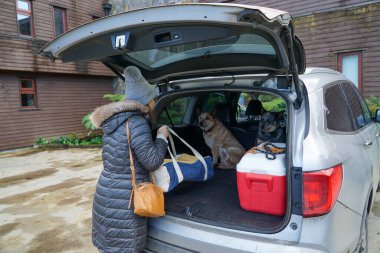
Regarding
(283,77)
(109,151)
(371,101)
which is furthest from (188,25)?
(371,101)

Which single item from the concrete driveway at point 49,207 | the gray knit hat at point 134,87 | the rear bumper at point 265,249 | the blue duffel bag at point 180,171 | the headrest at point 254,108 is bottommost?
the concrete driveway at point 49,207

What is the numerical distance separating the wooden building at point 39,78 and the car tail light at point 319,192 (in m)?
12.7

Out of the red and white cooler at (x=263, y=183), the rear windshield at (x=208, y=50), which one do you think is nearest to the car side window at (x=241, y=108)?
the rear windshield at (x=208, y=50)

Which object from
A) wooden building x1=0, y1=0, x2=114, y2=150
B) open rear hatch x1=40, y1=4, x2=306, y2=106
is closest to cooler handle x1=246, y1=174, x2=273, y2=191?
open rear hatch x1=40, y1=4, x2=306, y2=106

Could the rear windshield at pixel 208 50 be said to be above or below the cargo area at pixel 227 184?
above

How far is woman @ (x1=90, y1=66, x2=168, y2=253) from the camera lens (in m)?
2.10

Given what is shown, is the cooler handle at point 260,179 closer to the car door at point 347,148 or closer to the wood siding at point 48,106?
the car door at point 347,148

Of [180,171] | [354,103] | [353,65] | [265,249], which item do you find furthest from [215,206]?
[353,65]

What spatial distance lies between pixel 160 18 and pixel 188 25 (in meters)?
0.16

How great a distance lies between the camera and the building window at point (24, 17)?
1240cm

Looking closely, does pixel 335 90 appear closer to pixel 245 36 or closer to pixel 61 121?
pixel 245 36

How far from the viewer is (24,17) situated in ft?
41.4

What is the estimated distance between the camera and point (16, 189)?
620cm

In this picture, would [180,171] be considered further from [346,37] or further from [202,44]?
[346,37]
